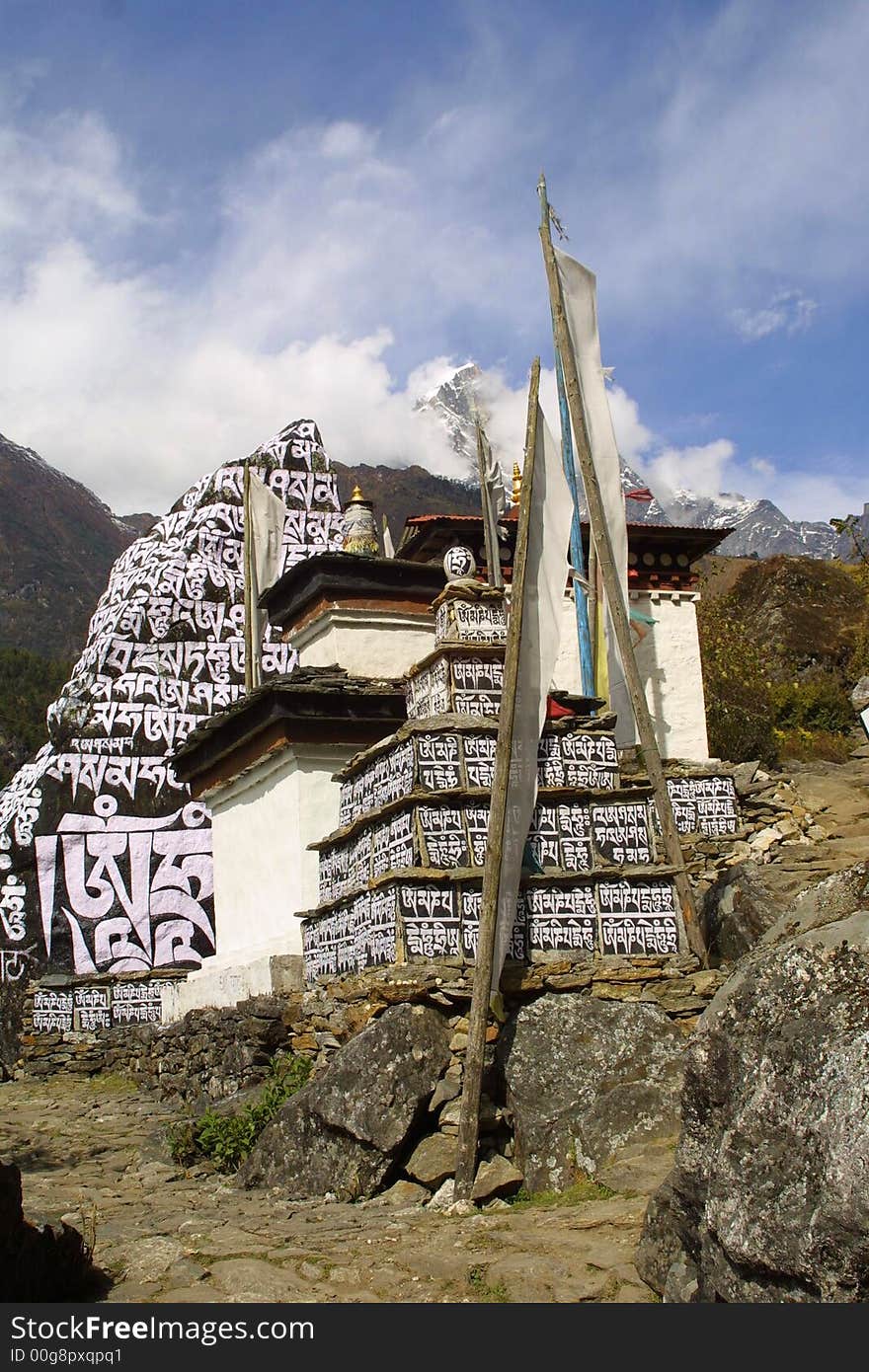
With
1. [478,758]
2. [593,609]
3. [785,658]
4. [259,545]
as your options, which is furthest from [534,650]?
[785,658]

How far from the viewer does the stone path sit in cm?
589

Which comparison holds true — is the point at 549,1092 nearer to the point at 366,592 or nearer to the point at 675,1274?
the point at 675,1274

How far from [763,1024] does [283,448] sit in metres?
23.2

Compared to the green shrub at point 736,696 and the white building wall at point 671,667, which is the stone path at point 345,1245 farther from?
the green shrub at point 736,696

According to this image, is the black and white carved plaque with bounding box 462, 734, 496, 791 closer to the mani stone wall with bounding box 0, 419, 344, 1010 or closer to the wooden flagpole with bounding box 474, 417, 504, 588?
the wooden flagpole with bounding box 474, 417, 504, 588

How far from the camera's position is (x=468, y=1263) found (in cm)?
623

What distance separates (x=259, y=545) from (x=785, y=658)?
1872 cm

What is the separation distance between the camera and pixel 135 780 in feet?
71.9

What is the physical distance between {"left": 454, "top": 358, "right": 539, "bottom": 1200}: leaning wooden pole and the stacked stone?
64 cm

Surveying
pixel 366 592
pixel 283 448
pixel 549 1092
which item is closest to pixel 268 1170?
pixel 549 1092

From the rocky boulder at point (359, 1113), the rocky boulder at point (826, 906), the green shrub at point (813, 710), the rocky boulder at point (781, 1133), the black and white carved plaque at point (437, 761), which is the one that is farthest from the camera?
the green shrub at point (813, 710)

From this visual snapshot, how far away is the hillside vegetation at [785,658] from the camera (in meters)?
27.3

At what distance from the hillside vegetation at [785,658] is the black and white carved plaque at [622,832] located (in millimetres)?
16991

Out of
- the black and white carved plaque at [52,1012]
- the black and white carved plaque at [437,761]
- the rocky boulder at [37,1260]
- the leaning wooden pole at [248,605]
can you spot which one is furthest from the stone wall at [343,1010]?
the leaning wooden pole at [248,605]
